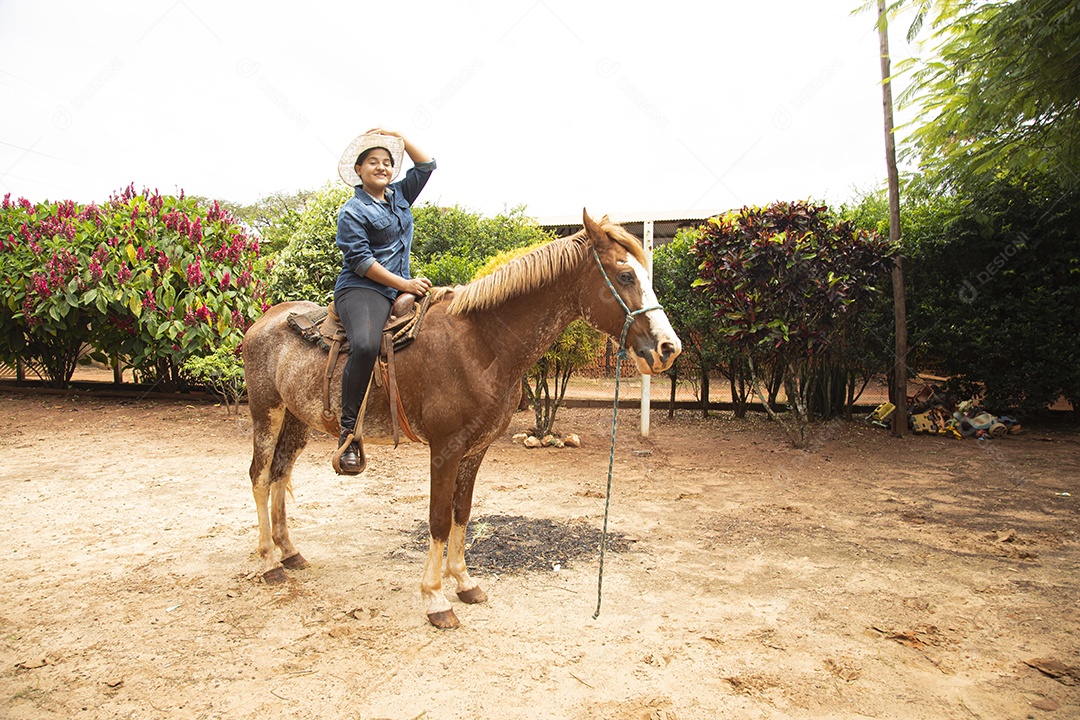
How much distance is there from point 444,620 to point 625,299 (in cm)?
206

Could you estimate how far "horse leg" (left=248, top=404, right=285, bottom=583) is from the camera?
4184 millimetres

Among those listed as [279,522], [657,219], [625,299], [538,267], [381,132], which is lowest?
[279,522]

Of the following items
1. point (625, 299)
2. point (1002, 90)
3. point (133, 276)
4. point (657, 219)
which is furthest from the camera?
point (657, 219)

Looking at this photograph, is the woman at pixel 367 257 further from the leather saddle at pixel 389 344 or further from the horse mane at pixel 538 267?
the horse mane at pixel 538 267

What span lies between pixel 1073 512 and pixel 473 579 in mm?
5373

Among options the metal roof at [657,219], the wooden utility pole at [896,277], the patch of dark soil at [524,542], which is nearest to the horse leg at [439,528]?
the patch of dark soil at [524,542]

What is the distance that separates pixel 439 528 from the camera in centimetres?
356

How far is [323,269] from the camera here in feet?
29.2

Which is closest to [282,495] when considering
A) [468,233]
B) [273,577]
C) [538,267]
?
[273,577]

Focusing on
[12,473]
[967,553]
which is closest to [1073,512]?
[967,553]

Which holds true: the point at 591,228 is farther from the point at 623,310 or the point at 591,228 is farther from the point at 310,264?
the point at 310,264

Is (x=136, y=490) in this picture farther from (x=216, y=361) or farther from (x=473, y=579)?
(x=473, y=579)

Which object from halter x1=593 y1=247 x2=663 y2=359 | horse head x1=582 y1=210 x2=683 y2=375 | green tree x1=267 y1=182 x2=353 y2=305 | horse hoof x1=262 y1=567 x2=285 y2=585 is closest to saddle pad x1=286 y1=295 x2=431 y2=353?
horse head x1=582 y1=210 x2=683 y2=375

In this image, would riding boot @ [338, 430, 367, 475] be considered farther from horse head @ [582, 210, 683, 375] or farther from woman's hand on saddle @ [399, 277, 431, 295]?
horse head @ [582, 210, 683, 375]
